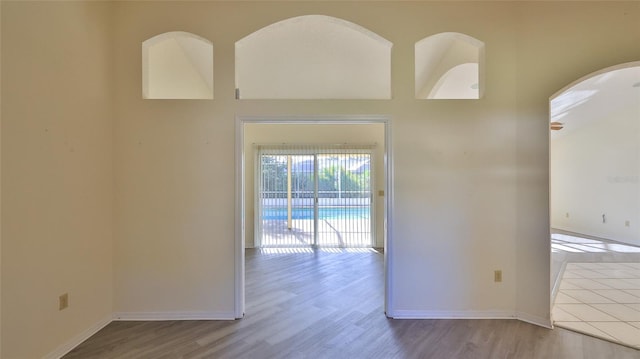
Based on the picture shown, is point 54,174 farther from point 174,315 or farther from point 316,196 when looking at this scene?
point 316,196

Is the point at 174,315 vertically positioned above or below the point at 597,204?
below

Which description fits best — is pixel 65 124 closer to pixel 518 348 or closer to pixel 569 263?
pixel 518 348

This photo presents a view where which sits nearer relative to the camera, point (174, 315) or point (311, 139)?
point (174, 315)

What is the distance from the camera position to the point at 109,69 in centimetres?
253

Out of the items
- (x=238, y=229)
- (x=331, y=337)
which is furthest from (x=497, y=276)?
(x=238, y=229)

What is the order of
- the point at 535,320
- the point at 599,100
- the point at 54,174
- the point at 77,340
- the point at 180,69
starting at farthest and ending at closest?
the point at 599,100 < the point at 180,69 < the point at 535,320 < the point at 77,340 < the point at 54,174

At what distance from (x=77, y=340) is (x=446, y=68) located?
16.4 feet

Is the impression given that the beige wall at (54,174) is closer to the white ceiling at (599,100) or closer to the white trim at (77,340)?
the white trim at (77,340)

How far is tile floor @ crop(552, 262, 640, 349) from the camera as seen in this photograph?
A: 94.4 inches

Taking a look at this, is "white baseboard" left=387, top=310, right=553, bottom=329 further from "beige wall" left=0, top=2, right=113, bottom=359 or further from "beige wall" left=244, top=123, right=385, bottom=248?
"beige wall" left=244, top=123, right=385, bottom=248

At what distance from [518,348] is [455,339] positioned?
453mm

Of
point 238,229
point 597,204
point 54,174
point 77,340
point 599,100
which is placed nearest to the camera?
point 54,174

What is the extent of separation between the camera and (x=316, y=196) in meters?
5.56

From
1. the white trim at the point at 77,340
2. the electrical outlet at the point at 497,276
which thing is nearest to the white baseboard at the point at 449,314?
the electrical outlet at the point at 497,276
